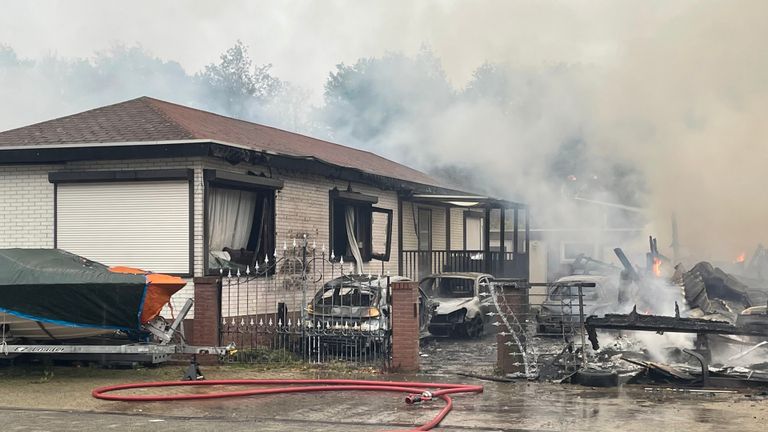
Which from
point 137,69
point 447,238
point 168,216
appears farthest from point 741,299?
point 137,69

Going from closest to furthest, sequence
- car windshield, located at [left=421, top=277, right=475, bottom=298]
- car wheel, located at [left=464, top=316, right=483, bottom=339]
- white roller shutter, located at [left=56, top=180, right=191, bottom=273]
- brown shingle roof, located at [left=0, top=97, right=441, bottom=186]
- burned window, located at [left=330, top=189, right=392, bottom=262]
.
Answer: white roller shutter, located at [left=56, top=180, right=191, bottom=273] < brown shingle roof, located at [left=0, top=97, right=441, bottom=186] < car wheel, located at [left=464, top=316, right=483, bottom=339] < car windshield, located at [left=421, top=277, right=475, bottom=298] < burned window, located at [left=330, top=189, right=392, bottom=262]

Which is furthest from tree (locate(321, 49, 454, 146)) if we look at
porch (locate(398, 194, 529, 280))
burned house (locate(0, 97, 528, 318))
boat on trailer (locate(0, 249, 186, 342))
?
boat on trailer (locate(0, 249, 186, 342))

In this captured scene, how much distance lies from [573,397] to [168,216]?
7501 mm

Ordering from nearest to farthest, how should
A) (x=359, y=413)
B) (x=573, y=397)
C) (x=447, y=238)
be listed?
(x=359, y=413), (x=573, y=397), (x=447, y=238)

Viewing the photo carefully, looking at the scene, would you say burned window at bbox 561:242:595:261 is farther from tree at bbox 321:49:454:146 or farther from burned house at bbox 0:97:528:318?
burned house at bbox 0:97:528:318

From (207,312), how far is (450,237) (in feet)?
42.9

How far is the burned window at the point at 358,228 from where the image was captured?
63.9 ft

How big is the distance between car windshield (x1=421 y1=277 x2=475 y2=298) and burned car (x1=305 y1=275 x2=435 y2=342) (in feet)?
8.07

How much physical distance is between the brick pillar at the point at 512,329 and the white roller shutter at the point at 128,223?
5.39 m

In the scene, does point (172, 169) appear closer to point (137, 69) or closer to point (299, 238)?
point (299, 238)

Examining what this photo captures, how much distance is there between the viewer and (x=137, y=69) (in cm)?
5912

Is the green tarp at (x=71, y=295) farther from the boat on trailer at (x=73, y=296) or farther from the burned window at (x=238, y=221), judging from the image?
the burned window at (x=238, y=221)

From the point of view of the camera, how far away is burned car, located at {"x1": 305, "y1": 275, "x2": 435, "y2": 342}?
13.7 metres

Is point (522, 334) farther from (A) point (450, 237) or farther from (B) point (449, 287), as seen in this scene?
(A) point (450, 237)
